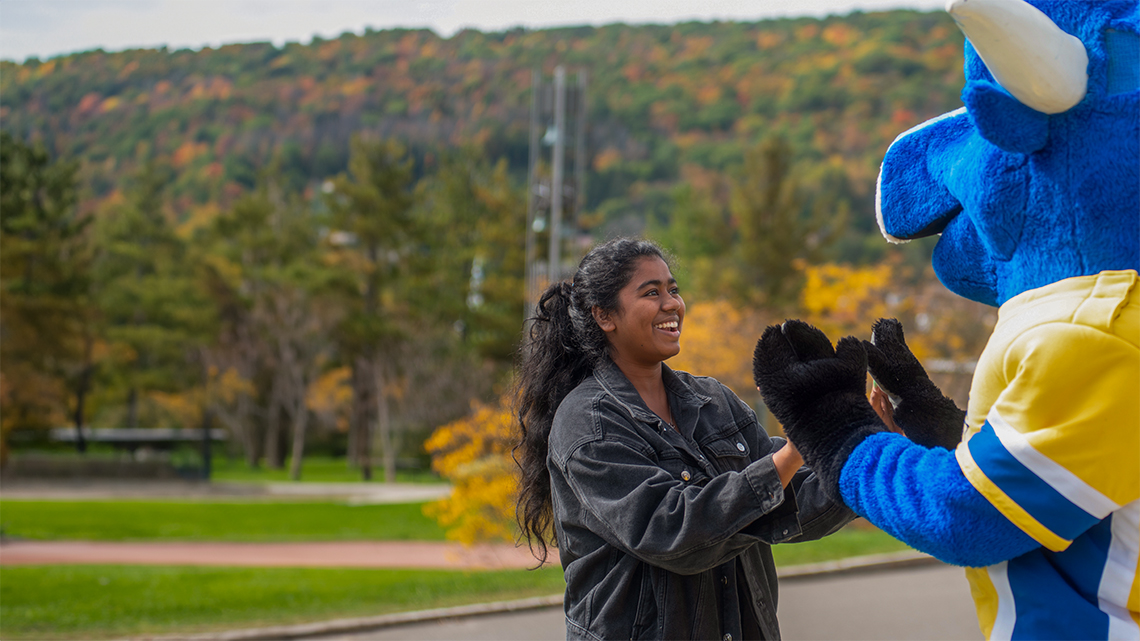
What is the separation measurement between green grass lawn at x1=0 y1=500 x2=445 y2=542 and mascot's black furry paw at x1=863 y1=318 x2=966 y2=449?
1435 centimetres

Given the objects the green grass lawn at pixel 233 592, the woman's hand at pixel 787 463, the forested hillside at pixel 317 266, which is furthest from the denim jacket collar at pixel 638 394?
the forested hillside at pixel 317 266

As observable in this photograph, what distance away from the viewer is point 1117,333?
1283mm

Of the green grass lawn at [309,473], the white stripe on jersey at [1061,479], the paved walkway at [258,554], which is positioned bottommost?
the green grass lawn at [309,473]

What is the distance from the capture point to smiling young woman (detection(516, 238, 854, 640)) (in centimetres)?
176

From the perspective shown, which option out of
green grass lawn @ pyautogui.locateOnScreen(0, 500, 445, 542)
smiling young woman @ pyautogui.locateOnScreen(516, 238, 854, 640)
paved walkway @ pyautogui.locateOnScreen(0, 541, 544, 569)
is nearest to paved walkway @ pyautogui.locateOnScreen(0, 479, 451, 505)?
green grass lawn @ pyautogui.locateOnScreen(0, 500, 445, 542)

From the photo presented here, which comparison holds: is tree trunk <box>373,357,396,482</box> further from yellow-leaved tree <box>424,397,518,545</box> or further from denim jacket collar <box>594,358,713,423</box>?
denim jacket collar <box>594,358,713,423</box>

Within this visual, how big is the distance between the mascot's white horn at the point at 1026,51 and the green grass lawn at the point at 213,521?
586 inches

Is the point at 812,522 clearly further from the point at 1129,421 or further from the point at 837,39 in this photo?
the point at 837,39

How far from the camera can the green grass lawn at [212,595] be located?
7633 millimetres

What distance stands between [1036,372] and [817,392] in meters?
0.36

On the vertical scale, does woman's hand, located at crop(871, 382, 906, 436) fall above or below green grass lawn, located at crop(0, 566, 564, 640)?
above

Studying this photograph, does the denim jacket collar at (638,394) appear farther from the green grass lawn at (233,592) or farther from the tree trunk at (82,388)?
the tree trunk at (82,388)

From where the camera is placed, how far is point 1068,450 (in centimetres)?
126

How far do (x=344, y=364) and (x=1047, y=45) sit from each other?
36.4 metres
